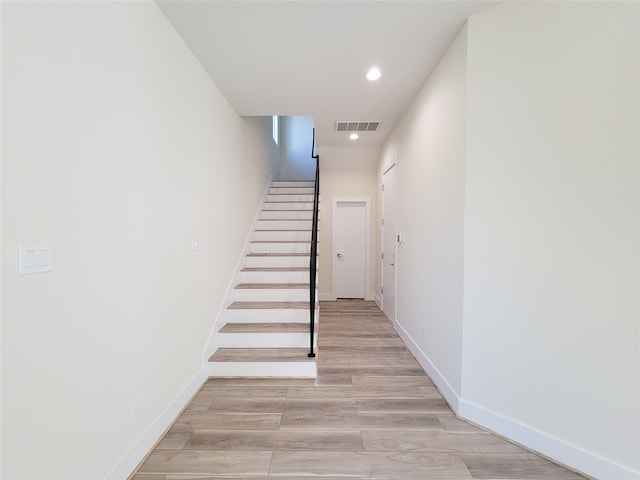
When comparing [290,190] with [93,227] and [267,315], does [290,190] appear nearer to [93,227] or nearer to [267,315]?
[267,315]

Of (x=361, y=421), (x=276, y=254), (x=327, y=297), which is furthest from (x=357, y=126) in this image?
(x=361, y=421)

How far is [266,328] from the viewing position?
2910mm

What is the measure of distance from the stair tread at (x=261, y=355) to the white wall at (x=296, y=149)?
15.3 ft

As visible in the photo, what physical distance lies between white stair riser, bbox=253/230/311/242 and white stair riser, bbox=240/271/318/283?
0.89 m

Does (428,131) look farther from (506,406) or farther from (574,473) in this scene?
(574,473)

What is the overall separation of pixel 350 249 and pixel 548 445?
4058 millimetres

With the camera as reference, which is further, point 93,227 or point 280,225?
point 280,225

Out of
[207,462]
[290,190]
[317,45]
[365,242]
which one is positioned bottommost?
[207,462]

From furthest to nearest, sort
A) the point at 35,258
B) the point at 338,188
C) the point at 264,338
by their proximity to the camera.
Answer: the point at 338,188
the point at 264,338
the point at 35,258

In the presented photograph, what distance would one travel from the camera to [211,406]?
7.11 ft

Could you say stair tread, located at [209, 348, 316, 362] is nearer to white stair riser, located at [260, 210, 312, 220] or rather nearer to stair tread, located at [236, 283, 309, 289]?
stair tread, located at [236, 283, 309, 289]

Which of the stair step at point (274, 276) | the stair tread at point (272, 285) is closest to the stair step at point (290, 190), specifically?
the stair step at point (274, 276)

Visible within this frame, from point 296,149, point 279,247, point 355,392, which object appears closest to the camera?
point 355,392

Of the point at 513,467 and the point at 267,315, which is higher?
the point at 267,315
